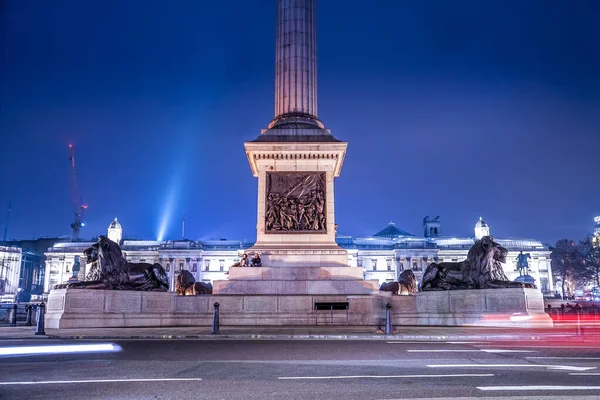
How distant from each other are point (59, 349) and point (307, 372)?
731cm

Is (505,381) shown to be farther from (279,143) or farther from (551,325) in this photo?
(279,143)

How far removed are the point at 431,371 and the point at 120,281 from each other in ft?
52.9

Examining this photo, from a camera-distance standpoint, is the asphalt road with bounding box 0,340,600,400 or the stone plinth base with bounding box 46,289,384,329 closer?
the asphalt road with bounding box 0,340,600,400

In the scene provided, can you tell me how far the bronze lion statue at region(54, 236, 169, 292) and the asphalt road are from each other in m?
7.64

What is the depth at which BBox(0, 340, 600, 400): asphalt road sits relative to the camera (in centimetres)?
716

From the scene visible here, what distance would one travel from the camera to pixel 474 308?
20922 millimetres

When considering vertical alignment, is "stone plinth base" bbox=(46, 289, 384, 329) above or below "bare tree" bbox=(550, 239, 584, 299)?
below

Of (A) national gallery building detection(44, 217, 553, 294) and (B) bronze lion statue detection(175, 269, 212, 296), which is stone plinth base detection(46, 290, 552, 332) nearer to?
(B) bronze lion statue detection(175, 269, 212, 296)

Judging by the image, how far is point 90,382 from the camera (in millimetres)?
8008

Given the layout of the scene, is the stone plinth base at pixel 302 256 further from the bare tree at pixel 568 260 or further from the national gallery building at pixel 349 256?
the national gallery building at pixel 349 256

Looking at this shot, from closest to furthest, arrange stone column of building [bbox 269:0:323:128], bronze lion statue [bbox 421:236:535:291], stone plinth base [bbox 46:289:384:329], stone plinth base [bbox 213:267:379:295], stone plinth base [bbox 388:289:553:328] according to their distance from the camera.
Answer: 1. stone plinth base [bbox 388:289:553:328]
2. stone plinth base [bbox 46:289:384:329]
3. bronze lion statue [bbox 421:236:535:291]
4. stone plinth base [bbox 213:267:379:295]
5. stone column of building [bbox 269:0:323:128]

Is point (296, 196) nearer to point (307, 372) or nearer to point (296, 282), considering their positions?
point (296, 282)

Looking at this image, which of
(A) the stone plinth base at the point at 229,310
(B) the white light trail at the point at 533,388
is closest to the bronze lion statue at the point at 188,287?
(A) the stone plinth base at the point at 229,310

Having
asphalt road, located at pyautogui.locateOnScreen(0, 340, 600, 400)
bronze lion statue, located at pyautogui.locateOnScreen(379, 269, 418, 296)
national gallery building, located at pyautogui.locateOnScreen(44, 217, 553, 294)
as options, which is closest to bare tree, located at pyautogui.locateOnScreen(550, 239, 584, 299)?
national gallery building, located at pyautogui.locateOnScreen(44, 217, 553, 294)
